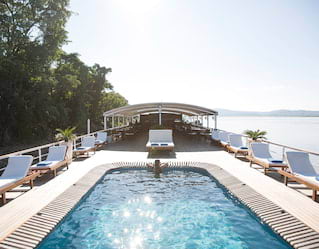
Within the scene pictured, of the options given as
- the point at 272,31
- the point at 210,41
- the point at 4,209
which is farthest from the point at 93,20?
the point at 4,209

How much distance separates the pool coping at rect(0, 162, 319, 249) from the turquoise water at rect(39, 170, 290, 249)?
6.0 inches

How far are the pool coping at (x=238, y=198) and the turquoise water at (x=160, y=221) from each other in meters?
0.15

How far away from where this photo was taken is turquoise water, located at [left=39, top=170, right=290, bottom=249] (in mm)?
3768

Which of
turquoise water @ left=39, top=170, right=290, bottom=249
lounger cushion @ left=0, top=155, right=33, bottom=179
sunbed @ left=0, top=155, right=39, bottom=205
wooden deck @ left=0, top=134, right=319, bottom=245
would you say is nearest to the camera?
turquoise water @ left=39, top=170, right=290, bottom=249

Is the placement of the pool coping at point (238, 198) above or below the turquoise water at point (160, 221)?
above

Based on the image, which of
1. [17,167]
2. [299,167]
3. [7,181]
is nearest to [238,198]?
[299,167]

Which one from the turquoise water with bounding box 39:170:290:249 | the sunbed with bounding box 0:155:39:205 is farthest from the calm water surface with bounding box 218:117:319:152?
the sunbed with bounding box 0:155:39:205

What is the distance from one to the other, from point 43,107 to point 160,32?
510 inches

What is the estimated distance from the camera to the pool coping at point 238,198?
11.1ft

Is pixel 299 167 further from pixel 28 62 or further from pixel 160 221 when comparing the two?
pixel 28 62

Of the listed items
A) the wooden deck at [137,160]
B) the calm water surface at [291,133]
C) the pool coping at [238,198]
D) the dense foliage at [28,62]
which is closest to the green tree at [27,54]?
the dense foliage at [28,62]

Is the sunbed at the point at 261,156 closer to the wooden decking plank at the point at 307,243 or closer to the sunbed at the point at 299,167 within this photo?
the sunbed at the point at 299,167

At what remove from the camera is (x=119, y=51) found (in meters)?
14.7

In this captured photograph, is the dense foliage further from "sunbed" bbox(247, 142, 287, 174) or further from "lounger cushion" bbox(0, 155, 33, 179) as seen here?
"sunbed" bbox(247, 142, 287, 174)
